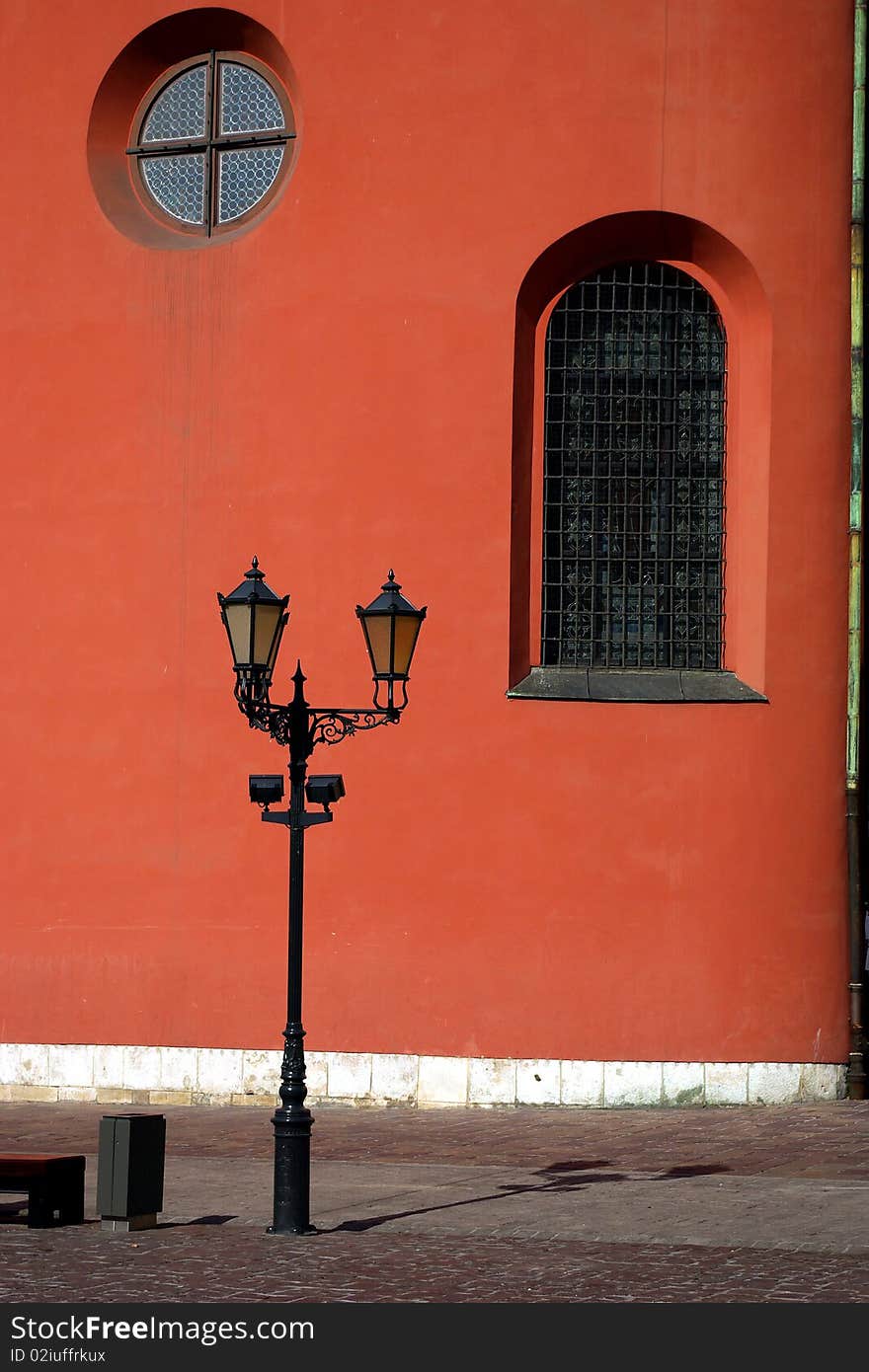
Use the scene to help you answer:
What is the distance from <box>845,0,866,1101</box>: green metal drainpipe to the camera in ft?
50.5

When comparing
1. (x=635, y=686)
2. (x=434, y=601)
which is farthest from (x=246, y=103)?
(x=635, y=686)

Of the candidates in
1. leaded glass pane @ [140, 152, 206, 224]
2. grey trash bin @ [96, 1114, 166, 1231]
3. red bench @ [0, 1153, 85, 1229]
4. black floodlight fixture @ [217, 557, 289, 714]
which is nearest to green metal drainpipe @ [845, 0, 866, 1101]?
leaded glass pane @ [140, 152, 206, 224]

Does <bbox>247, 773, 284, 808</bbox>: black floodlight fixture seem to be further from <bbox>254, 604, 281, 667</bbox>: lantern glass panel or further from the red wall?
the red wall

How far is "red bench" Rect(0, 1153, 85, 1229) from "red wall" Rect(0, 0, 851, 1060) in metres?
5.27

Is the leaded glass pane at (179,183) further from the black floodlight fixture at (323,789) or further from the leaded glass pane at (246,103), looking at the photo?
the black floodlight fixture at (323,789)

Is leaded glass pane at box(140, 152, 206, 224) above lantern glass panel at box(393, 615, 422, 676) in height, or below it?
above

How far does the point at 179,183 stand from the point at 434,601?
4.46 metres

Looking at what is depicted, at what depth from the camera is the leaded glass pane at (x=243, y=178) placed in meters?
16.7

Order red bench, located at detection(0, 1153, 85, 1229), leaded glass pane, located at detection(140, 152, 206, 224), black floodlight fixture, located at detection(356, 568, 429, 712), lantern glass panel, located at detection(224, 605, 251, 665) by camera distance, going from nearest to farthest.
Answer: red bench, located at detection(0, 1153, 85, 1229) < lantern glass panel, located at detection(224, 605, 251, 665) < black floodlight fixture, located at detection(356, 568, 429, 712) < leaded glass pane, located at detection(140, 152, 206, 224)

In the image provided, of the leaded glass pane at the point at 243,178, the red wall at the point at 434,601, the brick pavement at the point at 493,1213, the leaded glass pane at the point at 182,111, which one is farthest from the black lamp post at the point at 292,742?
the leaded glass pane at the point at 182,111

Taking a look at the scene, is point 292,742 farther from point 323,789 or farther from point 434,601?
point 434,601

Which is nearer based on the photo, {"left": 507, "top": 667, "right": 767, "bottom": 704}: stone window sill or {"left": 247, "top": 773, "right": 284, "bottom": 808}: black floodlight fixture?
{"left": 247, "top": 773, "right": 284, "bottom": 808}: black floodlight fixture

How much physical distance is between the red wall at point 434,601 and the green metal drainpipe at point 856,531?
0.10 m

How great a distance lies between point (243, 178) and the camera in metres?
16.8
